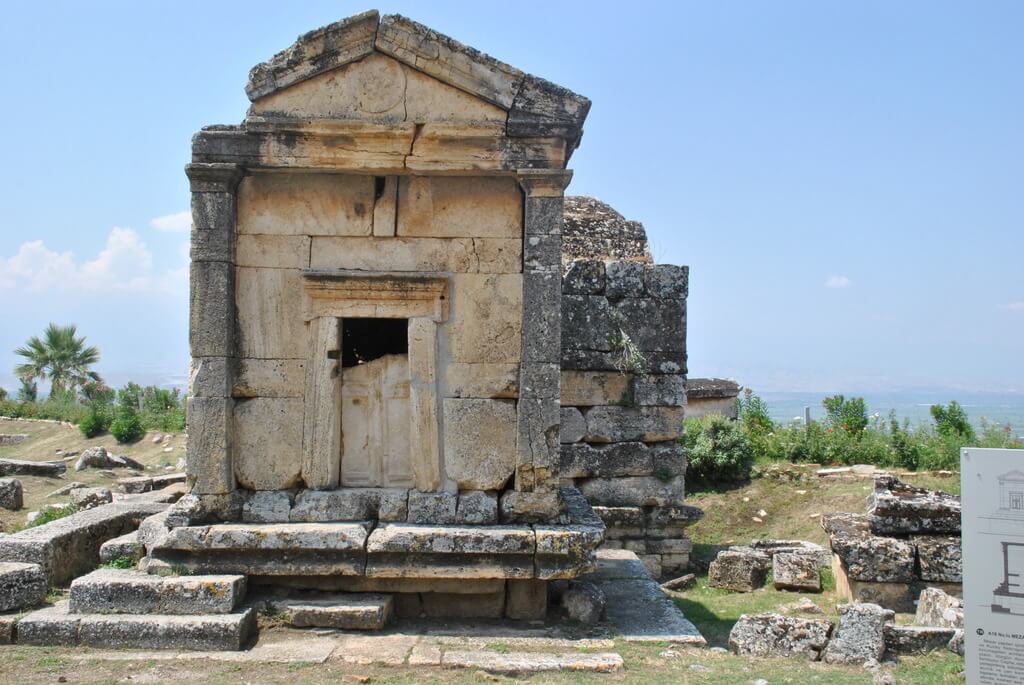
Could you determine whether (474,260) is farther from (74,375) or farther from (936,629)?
(74,375)

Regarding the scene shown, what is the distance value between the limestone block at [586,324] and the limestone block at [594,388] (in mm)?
129

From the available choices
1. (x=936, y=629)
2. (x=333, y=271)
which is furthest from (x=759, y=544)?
(x=333, y=271)

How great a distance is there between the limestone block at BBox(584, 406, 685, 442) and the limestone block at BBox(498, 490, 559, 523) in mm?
4086

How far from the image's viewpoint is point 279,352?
6.93 m

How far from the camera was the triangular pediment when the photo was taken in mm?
6758

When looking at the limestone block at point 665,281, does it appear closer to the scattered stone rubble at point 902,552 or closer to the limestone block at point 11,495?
the scattered stone rubble at point 902,552

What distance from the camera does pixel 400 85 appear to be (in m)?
6.87

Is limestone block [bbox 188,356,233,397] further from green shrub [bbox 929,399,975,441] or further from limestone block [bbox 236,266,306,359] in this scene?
green shrub [bbox 929,399,975,441]

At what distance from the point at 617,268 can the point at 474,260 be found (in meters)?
4.22

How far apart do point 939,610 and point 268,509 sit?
5.29m

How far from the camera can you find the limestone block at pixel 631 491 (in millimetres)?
10898

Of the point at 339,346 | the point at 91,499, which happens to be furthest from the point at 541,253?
the point at 91,499

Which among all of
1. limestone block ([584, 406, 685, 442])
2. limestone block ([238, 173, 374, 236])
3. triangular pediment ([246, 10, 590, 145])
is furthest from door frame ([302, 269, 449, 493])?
limestone block ([584, 406, 685, 442])

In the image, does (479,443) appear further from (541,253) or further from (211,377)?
(211,377)
